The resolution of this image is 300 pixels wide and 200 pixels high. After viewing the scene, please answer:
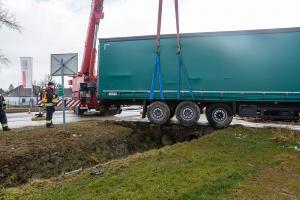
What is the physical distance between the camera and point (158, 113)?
13.9 meters

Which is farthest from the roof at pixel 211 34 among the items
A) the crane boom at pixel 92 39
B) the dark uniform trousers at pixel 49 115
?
the crane boom at pixel 92 39

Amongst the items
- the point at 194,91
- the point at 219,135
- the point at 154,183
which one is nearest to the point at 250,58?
the point at 194,91

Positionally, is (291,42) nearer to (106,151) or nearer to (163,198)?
(106,151)

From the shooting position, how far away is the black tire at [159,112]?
13.7 metres

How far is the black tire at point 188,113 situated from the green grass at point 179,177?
3544mm

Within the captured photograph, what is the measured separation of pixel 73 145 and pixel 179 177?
4.43 metres

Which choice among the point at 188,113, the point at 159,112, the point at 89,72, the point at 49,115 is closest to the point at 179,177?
the point at 188,113

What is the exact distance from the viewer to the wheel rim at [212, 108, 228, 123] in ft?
Answer: 44.1

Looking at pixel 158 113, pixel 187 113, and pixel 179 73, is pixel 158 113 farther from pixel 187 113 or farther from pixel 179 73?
pixel 179 73

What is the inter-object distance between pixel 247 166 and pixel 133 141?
5.67 metres

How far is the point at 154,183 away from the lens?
637 cm

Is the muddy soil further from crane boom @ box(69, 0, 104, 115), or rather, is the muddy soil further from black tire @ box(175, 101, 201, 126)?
crane boom @ box(69, 0, 104, 115)

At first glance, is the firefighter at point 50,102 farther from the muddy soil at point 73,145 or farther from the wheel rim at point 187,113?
the wheel rim at point 187,113

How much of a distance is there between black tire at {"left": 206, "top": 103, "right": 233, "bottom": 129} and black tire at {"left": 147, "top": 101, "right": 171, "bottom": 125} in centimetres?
153
